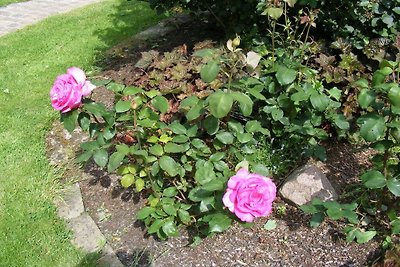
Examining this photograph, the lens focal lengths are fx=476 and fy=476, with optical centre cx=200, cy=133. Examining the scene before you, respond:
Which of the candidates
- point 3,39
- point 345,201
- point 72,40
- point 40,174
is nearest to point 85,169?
point 40,174

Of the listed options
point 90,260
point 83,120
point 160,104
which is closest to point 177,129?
point 160,104

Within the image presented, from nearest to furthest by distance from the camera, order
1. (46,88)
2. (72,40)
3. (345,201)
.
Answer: (345,201) → (46,88) → (72,40)

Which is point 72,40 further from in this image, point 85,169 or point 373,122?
point 373,122

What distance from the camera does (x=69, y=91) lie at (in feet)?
7.44

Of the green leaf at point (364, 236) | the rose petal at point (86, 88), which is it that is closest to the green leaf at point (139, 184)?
the rose petal at point (86, 88)

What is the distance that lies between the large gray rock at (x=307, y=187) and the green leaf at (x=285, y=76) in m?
0.55

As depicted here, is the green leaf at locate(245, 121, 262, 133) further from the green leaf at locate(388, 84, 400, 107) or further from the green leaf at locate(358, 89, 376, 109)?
the green leaf at locate(388, 84, 400, 107)

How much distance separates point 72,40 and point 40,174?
9.74 feet

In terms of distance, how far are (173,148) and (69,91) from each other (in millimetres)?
604

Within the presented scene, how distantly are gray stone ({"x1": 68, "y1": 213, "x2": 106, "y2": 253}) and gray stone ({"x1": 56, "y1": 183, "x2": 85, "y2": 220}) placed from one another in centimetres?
5

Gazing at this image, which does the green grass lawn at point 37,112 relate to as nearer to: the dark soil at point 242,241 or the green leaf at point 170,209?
the dark soil at point 242,241

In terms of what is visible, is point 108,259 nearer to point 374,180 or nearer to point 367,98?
point 374,180

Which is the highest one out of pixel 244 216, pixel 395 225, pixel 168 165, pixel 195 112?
pixel 195 112

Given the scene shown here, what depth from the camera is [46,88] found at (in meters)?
4.62
